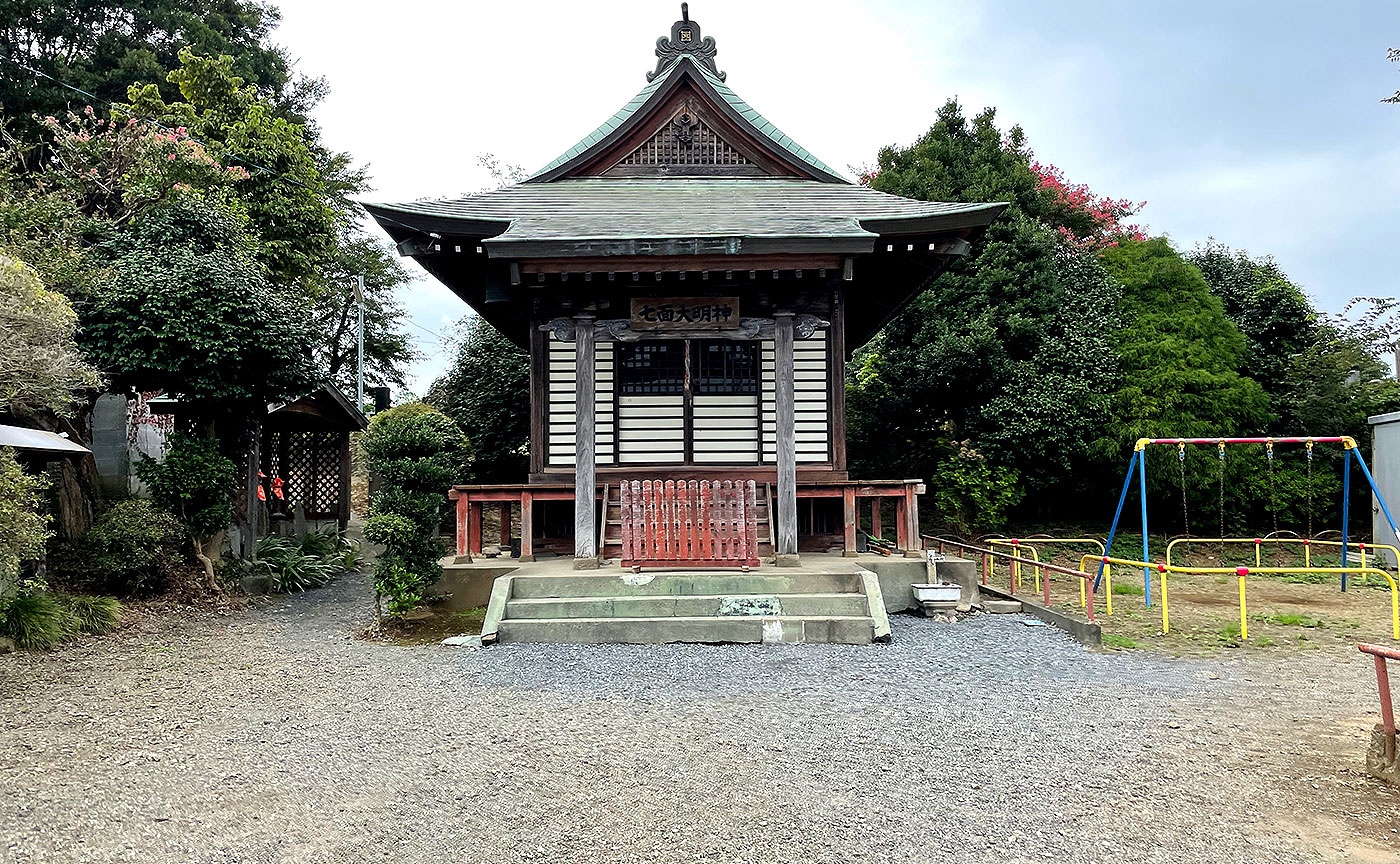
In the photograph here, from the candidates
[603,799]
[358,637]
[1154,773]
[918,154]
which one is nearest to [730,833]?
[603,799]

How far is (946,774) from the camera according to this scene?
13.6ft

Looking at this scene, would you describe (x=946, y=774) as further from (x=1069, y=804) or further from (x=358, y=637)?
(x=358, y=637)

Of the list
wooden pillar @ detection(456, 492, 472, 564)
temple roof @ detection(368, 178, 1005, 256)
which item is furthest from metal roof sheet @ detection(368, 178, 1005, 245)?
wooden pillar @ detection(456, 492, 472, 564)

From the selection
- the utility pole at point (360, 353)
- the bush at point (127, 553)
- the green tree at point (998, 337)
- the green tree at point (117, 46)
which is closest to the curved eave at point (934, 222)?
the green tree at point (998, 337)

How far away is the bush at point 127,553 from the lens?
8773 millimetres

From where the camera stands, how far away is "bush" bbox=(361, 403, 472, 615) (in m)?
7.96

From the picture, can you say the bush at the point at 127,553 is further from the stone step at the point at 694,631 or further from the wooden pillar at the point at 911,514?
the wooden pillar at the point at 911,514

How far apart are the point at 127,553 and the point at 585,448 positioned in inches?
205

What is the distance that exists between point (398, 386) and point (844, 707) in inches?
991

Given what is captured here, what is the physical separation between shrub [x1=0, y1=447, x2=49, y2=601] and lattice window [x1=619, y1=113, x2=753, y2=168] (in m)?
8.14

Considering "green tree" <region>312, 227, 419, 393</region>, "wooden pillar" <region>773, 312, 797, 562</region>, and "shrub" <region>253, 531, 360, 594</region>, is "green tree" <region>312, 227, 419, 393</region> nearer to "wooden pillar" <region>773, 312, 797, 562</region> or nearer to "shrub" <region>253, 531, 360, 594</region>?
"shrub" <region>253, 531, 360, 594</region>

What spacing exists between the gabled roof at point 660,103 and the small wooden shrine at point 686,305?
0.03 metres

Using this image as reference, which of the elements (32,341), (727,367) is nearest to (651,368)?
(727,367)

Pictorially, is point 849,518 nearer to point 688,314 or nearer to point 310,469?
point 688,314
